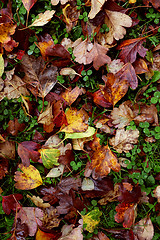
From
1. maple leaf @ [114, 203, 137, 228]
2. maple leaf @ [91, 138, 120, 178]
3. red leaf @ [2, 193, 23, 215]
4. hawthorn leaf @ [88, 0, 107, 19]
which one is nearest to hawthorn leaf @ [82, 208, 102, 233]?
maple leaf @ [114, 203, 137, 228]

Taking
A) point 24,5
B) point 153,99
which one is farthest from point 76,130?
point 24,5

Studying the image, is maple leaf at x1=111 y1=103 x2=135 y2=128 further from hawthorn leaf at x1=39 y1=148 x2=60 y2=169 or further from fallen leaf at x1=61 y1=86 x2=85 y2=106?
hawthorn leaf at x1=39 y1=148 x2=60 y2=169

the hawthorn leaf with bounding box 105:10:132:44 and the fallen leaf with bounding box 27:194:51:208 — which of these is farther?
the fallen leaf with bounding box 27:194:51:208

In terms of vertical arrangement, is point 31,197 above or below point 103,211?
above

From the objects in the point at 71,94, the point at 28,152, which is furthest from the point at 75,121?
the point at 28,152

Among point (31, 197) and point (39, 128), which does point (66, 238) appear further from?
point (39, 128)

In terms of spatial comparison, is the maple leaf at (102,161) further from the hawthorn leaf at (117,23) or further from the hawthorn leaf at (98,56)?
the hawthorn leaf at (117,23)
